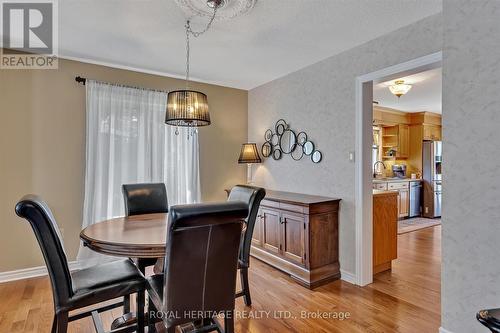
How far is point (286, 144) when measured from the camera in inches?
154

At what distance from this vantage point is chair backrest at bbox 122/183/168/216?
2.76 m

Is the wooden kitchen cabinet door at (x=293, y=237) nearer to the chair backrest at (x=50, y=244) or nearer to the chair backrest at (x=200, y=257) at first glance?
the chair backrest at (x=200, y=257)

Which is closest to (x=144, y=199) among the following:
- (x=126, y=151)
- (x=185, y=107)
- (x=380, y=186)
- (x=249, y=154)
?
(x=126, y=151)

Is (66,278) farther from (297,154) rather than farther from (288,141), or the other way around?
(288,141)

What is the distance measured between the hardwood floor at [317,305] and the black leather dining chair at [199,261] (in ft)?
2.37

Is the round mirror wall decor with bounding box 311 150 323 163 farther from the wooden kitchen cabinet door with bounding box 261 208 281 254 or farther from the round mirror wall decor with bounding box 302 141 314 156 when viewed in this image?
the wooden kitchen cabinet door with bounding box 261 208 281 254

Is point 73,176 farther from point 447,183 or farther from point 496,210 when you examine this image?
point 496,210

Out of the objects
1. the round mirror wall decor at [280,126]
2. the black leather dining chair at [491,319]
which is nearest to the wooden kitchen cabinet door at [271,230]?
the round mirror wall decor at [280,126]

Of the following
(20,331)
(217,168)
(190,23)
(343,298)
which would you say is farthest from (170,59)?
(343,298)

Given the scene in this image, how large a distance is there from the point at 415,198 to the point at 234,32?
582 centimetres

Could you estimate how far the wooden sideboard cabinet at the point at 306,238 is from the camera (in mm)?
2891

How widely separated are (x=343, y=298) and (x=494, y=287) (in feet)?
4.02

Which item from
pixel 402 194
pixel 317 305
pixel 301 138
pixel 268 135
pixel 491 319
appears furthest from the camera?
pixel 402 194

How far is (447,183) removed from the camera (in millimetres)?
1927
